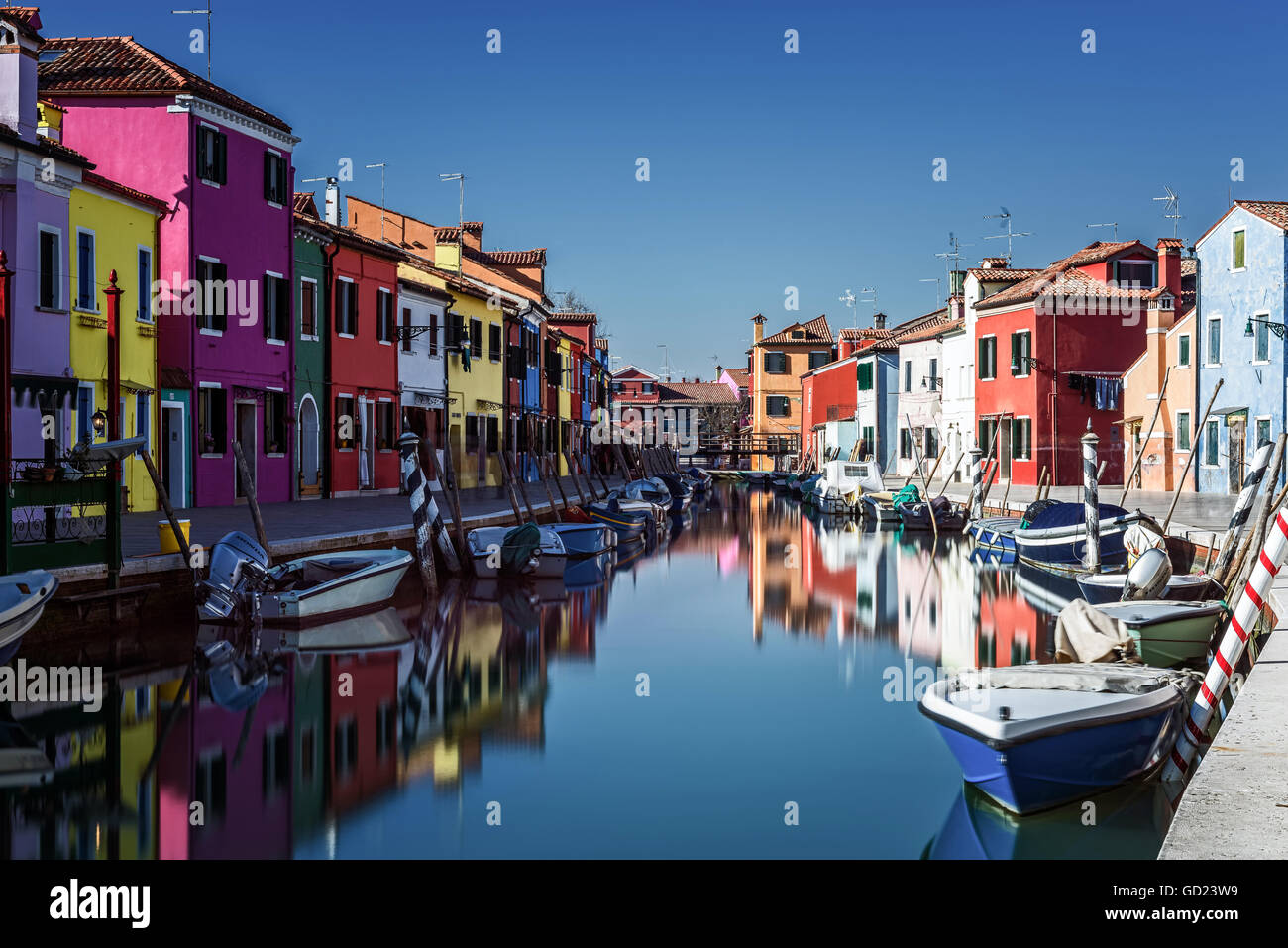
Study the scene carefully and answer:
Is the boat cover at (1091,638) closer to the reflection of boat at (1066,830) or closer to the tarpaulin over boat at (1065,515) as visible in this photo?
the reflection of boat at (1066,830)

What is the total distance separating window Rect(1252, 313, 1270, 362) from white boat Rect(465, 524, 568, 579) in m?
19.1

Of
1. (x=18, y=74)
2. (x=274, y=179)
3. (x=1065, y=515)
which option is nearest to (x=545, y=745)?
(x=18, y=74)

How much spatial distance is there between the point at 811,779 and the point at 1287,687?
3.44 meters

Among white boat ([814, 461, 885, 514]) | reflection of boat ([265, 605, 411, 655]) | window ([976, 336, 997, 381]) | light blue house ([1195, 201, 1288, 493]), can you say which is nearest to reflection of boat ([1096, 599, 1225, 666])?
reflection of boat ([265, 605, 411, 655])

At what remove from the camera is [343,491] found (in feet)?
97.7

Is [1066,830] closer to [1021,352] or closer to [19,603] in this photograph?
[19,603]

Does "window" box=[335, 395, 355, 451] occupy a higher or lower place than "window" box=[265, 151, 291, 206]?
lower

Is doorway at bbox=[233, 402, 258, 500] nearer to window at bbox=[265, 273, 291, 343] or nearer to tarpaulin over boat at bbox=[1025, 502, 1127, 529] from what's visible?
window at bbox=[265, 273, 291, 343]

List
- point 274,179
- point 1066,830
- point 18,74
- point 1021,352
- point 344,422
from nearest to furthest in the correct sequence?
1. point 1066,830
2. point 18,74
3. point 274,179
4. point 344,422
5. point 1021,352

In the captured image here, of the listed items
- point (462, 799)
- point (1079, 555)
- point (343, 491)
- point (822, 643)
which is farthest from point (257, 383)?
point (462, 799)

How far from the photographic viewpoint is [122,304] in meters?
21.5

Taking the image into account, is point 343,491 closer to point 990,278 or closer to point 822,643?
point 822,643

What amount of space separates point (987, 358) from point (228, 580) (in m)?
32.6

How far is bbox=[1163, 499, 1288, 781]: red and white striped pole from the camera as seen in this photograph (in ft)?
29.0
